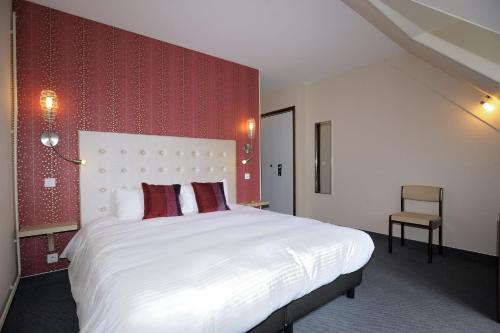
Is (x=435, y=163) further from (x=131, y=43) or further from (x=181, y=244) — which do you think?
(x=131, y=43)

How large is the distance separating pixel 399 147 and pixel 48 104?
432cm

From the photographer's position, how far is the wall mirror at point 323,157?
4715mm

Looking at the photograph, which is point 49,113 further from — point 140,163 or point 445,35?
point 445,35

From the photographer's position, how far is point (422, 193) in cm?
341

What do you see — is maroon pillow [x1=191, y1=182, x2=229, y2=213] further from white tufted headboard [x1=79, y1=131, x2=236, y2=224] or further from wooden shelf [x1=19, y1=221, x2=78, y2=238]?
wooden shelf [x1=19, y1=221, x2=78, y2=238]

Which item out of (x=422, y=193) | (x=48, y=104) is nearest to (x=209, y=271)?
(x=48, y=104)

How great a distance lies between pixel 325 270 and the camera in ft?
5.78

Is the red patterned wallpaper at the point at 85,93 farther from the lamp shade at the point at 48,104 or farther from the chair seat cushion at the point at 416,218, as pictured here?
the chair seat cushion at the point at 416,218

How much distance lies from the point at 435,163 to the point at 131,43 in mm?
4160

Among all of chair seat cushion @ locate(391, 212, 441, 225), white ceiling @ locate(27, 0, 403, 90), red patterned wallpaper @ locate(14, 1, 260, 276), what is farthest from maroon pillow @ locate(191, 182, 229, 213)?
chair seat cushion @ locate(391, 212, 441, 225)

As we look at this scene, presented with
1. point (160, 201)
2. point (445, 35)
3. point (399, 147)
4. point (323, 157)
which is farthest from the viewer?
point (323, 157)

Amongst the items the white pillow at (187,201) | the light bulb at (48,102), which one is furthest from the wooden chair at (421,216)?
the light bulb at (48,102)

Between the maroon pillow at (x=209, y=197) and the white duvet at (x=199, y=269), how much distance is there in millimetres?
566

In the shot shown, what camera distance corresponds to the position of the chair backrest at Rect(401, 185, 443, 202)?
3273 millimetres
